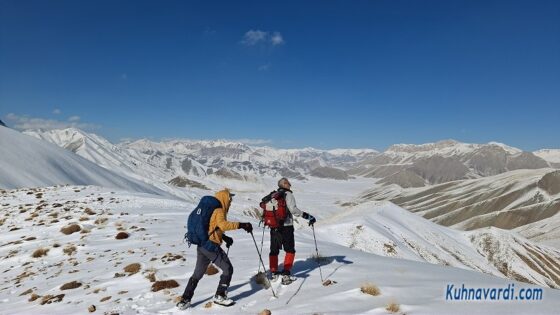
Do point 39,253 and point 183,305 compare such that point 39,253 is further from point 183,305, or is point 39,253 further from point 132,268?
point 183,305

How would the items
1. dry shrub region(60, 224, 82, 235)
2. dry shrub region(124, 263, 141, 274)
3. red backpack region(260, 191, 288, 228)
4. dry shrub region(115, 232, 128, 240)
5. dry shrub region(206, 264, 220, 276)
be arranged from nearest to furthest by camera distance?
red backpack region(260, 191, 288, 228)
dry shrub region(206, 264, 220, 276)
dry shrub region(124, 263, 141, 274)
dry shrub region(115, 232, 128, 240)
dry shrub region(60, 224, 82, 235)

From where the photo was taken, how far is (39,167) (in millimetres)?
75688

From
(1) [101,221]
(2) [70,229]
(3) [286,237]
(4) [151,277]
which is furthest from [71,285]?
(1) [101,221]

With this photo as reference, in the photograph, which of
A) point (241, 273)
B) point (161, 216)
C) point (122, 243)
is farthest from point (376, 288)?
point (161, 216)

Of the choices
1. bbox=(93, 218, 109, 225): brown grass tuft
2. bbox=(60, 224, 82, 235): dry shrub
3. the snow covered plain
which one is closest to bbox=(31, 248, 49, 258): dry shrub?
the snow covered plain

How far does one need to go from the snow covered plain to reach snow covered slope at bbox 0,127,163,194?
42.8 meters

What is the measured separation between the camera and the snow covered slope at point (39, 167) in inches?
2653

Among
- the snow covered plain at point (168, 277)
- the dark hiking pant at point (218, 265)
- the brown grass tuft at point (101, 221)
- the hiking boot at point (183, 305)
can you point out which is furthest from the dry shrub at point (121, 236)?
the dark hiking pant at point (218, 265)

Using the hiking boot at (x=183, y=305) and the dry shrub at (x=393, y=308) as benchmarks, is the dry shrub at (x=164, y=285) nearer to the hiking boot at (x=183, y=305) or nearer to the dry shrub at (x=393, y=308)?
the hiking boot at (x=183, y=305)

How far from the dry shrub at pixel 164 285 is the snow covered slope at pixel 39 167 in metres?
59.1

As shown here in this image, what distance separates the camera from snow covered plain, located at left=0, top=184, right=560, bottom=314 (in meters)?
11.0

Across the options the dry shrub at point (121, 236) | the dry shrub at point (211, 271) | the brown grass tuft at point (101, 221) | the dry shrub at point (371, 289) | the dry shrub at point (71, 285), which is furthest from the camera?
the brown grass tuft at point (101, 221)

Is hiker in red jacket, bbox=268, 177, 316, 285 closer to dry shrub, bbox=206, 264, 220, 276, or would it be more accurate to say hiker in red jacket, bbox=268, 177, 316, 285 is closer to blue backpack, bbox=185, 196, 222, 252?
blue backpack, bbox=185, 196, 222, 252

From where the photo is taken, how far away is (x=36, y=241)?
1009 inches
